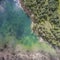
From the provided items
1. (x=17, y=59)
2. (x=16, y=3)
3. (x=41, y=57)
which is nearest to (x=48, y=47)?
(x=41, y=57)

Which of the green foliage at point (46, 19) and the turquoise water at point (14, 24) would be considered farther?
the green foliage at point (46, 19)

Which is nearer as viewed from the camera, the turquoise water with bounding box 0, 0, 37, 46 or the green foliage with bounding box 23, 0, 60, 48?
the turquoise water with bounding box 0, 0, 37, 46

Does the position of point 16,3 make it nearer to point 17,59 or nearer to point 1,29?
point 1,29

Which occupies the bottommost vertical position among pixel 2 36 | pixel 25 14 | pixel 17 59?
pixel 17 59
